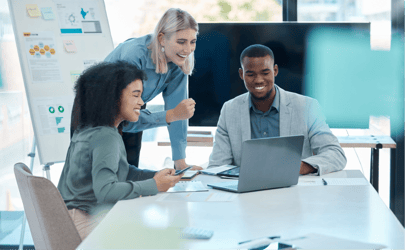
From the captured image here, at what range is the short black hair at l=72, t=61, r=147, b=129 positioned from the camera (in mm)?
1599

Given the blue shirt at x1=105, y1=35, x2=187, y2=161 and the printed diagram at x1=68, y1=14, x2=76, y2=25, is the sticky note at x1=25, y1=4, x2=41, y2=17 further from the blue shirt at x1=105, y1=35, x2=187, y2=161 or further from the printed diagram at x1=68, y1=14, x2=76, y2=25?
the blue shirt at x1=105, y1=35, x2=187, y2=161

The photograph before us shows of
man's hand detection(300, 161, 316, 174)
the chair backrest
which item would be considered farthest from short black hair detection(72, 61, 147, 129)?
man's hand detection(300, 161, 316, 174)

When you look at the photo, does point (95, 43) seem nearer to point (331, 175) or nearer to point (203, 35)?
point (203, 35)

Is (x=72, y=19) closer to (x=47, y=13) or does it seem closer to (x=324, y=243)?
(x=47, y=13)

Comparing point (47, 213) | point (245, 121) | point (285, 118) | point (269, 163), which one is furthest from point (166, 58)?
point (47, 213)

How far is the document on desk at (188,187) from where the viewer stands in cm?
147

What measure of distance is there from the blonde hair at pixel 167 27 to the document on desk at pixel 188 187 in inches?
31.8

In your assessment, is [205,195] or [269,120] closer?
[205,195]

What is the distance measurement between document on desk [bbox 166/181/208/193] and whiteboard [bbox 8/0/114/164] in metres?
1.29

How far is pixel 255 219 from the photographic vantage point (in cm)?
113

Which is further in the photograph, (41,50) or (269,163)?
(41,50)

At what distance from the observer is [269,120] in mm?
2111

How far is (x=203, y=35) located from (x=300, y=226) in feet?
6.44

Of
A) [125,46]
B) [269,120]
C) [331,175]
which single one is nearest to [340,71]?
[269,120]
